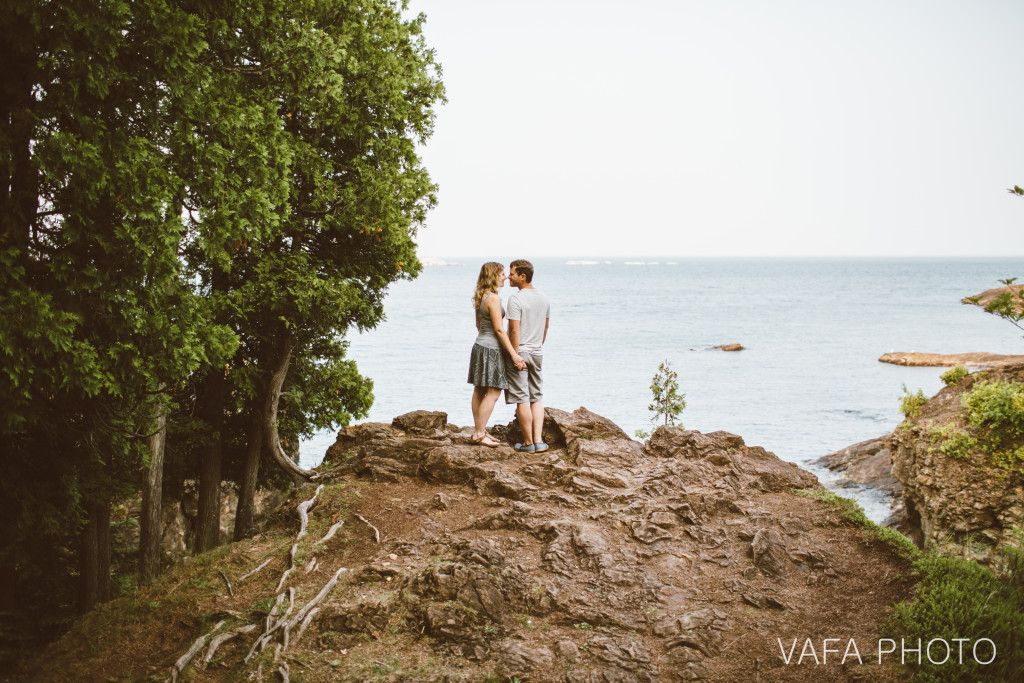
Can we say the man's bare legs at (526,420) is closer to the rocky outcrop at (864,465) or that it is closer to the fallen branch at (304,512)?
the fallen branch at (304,512)

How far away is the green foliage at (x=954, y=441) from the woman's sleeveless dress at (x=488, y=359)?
6292 millimetres

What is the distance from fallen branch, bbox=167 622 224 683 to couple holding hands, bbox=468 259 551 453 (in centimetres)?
424

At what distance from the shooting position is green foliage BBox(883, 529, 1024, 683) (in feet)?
18.2

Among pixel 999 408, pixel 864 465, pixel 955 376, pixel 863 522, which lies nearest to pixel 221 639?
pixel 863 522

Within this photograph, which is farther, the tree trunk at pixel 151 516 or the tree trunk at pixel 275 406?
the tree trunk at pixel 275 406

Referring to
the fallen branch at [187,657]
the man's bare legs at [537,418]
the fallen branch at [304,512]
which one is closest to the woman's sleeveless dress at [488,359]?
the man's bare legs at [537,418]

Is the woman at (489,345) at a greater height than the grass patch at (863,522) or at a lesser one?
greater

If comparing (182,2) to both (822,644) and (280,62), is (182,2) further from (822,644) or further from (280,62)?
(822,644)

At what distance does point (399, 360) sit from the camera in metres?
56.3

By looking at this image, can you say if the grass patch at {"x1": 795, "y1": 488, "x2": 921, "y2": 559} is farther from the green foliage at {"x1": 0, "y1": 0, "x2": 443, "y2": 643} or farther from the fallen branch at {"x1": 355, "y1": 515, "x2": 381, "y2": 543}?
the green foliage at {"x1": 0, "y1": 0, "x2": 443, "y2": 643}

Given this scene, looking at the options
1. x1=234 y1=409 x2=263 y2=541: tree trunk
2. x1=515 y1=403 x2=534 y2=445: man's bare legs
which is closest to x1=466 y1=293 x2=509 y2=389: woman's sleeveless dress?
x1=515 y1=403 x2=534 y2=445: man's bare legs

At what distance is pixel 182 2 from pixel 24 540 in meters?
8.71

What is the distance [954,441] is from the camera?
9641 mm

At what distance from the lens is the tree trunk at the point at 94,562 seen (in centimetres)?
1253
